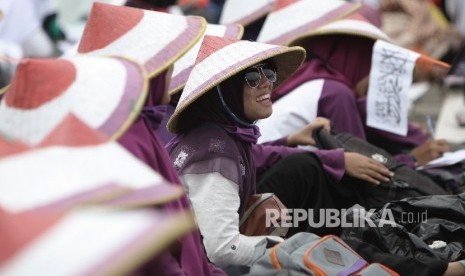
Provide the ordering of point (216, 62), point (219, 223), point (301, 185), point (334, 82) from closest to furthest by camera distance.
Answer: point (219, 223) < point (216, 62) < point (301, 185) < point (334, 82)

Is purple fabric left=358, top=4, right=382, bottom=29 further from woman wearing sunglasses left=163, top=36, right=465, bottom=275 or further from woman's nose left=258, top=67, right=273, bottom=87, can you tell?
woman's nose left=258, top=67, right=273, bottom=87

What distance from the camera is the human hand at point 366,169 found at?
12.2 ft

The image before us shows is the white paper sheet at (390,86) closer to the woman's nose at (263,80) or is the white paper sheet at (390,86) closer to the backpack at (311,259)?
the woman's nose at (263,80)

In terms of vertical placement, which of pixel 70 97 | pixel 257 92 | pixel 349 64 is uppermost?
pixel 70 97

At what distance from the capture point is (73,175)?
68.9 inches

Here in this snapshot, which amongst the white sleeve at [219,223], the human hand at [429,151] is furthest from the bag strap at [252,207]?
the human hand at [429,151]

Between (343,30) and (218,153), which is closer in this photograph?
(218,153)

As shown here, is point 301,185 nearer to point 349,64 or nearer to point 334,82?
point 334,82

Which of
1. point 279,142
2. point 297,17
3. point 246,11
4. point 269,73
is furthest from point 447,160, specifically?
point 246,11

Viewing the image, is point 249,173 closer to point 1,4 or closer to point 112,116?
point 112,116

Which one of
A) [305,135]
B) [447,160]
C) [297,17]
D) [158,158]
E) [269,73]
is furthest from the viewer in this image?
[297,17]

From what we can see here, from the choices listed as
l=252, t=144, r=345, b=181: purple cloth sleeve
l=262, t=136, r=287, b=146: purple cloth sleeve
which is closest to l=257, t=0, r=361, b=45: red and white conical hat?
l=262, t=136, r=287, b=146: purple cloth sleeve

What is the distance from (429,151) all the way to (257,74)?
1410 mm

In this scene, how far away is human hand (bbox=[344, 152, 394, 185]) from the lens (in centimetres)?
372
